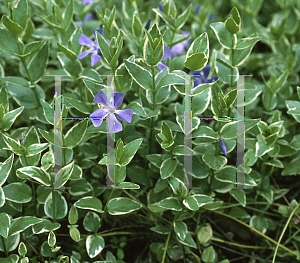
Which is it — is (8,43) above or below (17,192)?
above

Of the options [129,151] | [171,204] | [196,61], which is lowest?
[171,204]

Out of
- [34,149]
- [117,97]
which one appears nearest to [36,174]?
[34,149]

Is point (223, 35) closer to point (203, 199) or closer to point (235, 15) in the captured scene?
point (235, 15)

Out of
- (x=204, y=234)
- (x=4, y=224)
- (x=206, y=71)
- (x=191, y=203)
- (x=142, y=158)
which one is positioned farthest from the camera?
(x=142, y=158)

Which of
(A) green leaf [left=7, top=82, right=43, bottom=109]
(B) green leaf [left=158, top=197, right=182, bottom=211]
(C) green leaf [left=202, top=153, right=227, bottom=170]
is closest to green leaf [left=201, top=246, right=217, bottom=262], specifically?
(B) green leaf [left=158, top=197, right=182, bottom=211]

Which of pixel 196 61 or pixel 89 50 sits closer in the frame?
pixel 196 61

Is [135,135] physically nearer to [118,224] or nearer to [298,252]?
[118,224]

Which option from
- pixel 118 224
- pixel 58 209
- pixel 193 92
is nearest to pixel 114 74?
pixel 193 92
